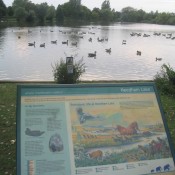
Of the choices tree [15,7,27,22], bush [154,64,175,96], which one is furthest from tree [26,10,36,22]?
bush [154,64,175,96]

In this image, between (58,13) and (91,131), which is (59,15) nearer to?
(58,13)

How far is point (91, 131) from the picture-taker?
4.03m

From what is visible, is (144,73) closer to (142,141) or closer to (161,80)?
(161,80)

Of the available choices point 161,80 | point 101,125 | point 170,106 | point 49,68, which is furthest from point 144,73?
point 101,125

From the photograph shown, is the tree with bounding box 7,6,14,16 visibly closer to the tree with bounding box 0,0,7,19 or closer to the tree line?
the tree line

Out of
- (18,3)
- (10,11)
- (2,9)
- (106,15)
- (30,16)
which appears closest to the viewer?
(2,9)

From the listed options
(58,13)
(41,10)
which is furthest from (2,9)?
(58,13)

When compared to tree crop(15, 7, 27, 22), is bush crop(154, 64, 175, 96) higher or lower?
lower

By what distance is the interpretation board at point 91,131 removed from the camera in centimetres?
376

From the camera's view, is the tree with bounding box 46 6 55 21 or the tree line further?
the tree with bounding box 46 6 55 21

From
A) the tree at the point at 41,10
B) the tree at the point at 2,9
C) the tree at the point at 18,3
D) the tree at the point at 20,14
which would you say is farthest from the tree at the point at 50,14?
the tree at the point at 2,9

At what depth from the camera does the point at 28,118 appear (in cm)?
384

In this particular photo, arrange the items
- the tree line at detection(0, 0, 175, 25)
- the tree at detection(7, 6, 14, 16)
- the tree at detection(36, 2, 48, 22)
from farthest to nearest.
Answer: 1. the tree at detection(36, 2, 48, 22)
2. the tree at detection(7, 6, 14, 16)
3. the tree line at detection(0, 0, 175, 25)

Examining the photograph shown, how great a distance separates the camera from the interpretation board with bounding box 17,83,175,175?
376 centimetres
